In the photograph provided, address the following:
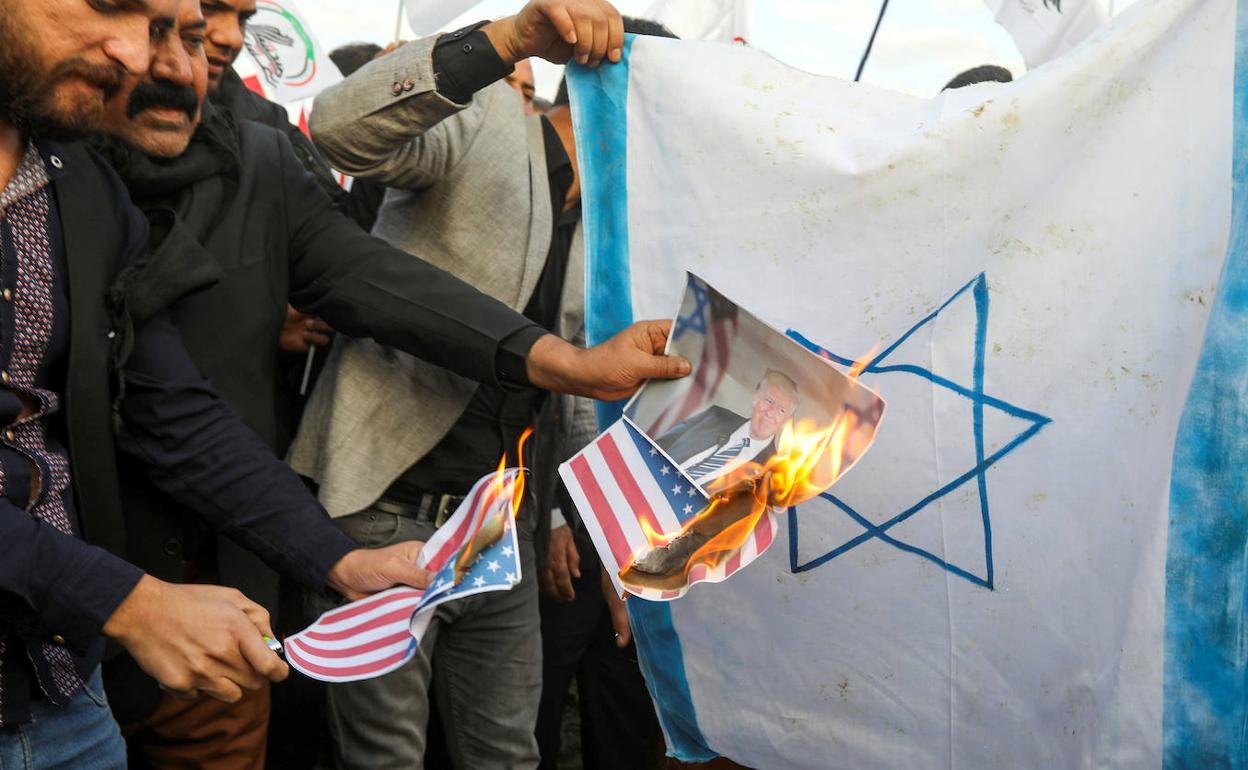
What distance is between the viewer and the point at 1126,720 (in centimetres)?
169

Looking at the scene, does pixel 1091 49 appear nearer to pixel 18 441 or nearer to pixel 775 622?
pixel 775 622

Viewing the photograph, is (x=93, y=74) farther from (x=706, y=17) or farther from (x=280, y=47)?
(x=280, y=47)

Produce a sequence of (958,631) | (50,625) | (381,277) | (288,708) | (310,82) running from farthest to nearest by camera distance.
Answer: (310,82), (288,708), (381,277), (958,631), (50,625)

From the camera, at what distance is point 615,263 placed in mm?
2162

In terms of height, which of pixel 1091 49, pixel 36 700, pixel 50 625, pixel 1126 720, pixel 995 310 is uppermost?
pixel 1091 49

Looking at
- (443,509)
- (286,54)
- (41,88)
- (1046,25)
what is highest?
(1046,25)

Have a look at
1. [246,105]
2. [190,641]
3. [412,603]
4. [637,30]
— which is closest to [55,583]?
[190,641]

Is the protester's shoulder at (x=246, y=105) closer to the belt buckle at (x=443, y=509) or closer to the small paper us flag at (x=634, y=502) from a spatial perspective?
the belt buckle at (x=443, y=509)

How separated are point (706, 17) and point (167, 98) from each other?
366 centimetres

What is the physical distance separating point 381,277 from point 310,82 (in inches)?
146

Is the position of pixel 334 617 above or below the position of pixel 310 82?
below

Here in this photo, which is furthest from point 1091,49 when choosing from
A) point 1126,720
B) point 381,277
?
point 381,277

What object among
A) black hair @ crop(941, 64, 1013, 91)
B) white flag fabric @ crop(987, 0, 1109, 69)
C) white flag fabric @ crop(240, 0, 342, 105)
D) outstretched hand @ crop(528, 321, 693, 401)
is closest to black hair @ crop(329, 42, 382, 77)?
white flag fabric @ crop(240, 0, 342, 105)

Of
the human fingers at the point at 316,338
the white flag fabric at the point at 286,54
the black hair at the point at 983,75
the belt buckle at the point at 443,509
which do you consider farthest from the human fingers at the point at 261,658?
the white flag fabric at the point at 286,54
